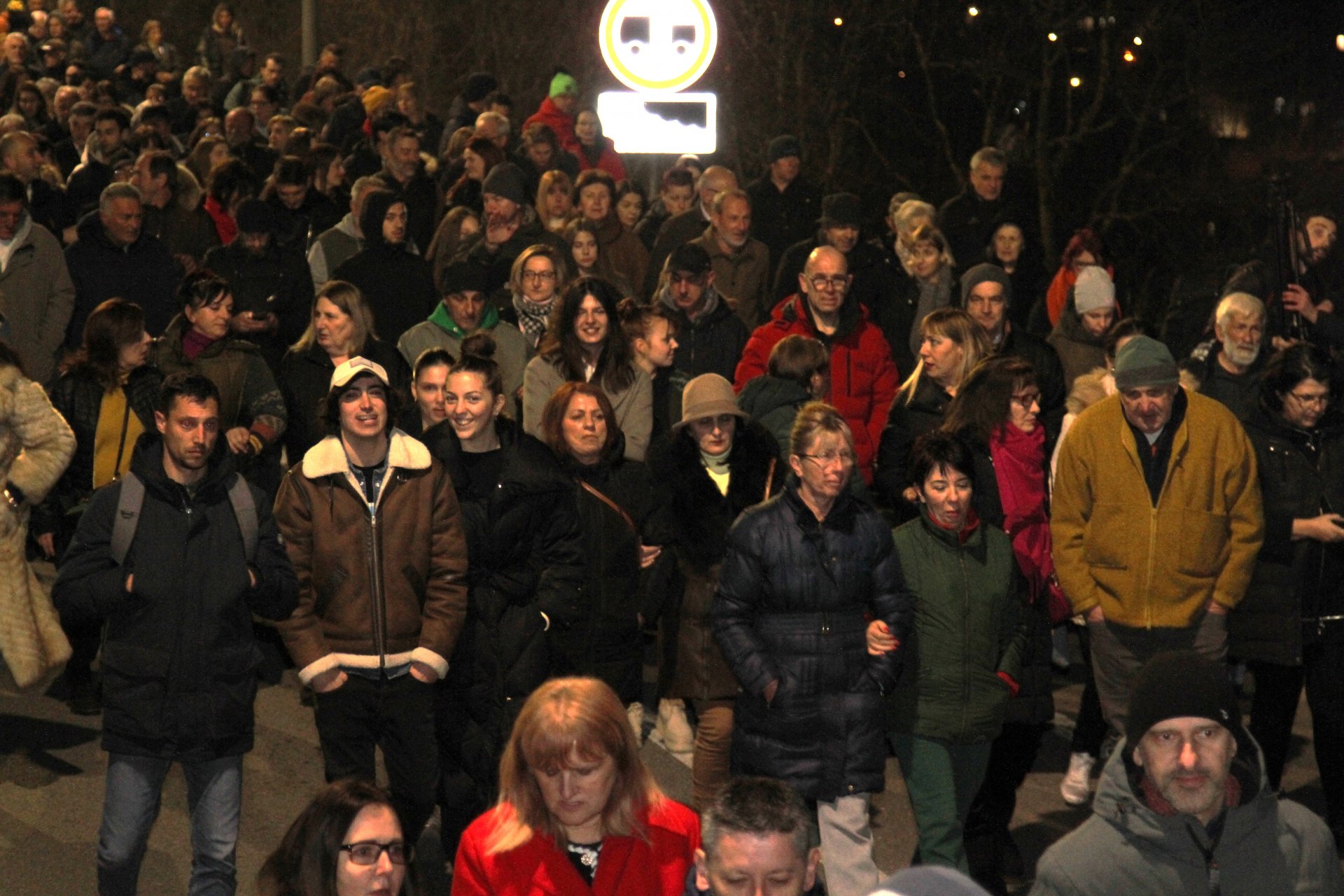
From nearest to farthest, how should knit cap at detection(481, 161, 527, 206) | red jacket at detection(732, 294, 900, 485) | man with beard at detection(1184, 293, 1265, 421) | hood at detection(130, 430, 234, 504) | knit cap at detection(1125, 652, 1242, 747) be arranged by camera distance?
knit cap at detection(1125, 652, 1242, 747) < hood at detection(130, 430, 234, 504) < man with beard at detection(1184, 293, 1265, 421) < red jacket at detection(732, 294, 900, 485) < knit cap at detection(481, 161, 527, 206)

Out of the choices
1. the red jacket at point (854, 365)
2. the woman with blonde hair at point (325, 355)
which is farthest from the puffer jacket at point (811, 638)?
the red jacket at point (854, 365)

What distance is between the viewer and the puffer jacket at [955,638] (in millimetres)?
8133

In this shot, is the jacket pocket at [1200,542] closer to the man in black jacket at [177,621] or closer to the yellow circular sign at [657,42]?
the man in black jacket at [177,621]

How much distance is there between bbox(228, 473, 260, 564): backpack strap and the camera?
769cm

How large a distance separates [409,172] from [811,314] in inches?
256

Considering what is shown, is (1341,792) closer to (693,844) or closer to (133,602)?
(693,844)

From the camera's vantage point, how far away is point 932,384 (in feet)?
33.6

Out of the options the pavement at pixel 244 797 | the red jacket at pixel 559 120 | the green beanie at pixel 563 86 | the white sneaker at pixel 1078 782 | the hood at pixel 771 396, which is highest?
the green beanie at pixel 563 86

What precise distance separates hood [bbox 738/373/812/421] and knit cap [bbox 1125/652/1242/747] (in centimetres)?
431

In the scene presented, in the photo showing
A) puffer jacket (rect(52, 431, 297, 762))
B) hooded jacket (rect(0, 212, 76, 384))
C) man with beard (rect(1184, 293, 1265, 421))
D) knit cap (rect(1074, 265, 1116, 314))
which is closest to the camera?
puffer jacket (rect(52, 431, 297, 762))

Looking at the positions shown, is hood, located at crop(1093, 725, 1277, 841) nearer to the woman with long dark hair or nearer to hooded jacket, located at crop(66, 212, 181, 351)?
the woman with long dark hair

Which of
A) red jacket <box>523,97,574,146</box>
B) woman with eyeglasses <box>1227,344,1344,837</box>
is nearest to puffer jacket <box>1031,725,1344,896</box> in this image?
woman with eyeglasses <box>1227,344,1344,837</box>

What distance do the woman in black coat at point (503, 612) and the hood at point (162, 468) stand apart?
1108 mm

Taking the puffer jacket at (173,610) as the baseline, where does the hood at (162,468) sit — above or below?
above
